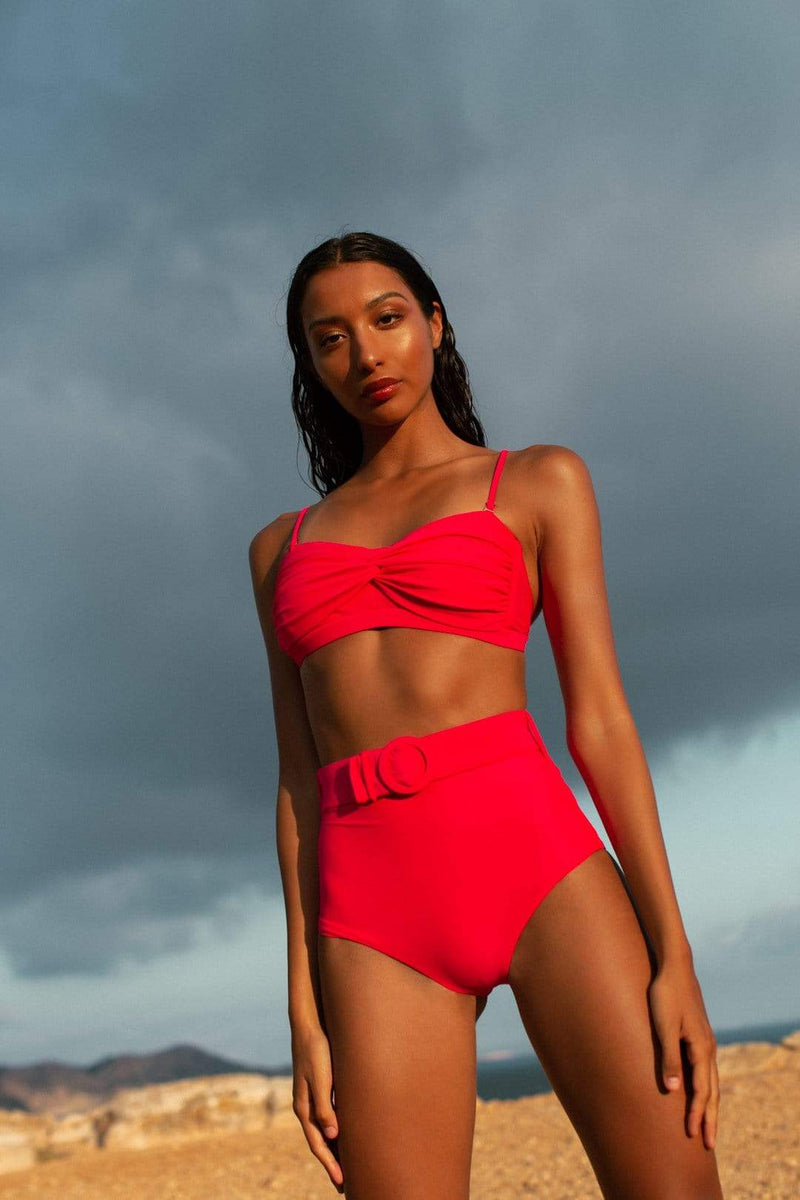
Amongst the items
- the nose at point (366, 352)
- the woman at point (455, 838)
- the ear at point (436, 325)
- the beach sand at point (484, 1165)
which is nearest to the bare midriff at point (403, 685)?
the woman at point (455, 838)

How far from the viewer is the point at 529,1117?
37.0 ft

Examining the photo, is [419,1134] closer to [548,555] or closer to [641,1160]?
[641,1160]

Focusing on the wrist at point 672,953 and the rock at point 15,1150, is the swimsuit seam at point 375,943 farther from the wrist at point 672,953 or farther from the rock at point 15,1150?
the rock at point 15,1150

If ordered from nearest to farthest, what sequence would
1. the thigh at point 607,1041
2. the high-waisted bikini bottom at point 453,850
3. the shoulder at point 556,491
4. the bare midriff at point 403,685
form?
the thigh at point 607,1041, the high-waisted bikini bottom at point 453,850, the bare midriff at point 403,685, the shoulder at point 556,491

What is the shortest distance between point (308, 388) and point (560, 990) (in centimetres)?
185

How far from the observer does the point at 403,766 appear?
8.91ft

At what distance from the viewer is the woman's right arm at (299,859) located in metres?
2.76

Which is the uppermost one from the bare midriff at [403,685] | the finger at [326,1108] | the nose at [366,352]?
the nose at [366,352]

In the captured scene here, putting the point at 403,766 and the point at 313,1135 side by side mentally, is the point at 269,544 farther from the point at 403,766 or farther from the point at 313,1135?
the point at 313,1135

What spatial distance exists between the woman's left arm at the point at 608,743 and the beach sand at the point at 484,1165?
18.7 ft

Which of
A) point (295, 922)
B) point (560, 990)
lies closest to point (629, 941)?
point (560, 990)

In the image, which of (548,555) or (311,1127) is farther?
(548,555)

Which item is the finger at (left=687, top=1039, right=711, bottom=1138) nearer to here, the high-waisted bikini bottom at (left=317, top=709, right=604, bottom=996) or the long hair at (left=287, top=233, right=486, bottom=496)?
the high-waisted bikini bottom at (left=317, top=709, right=604, bottom=996)

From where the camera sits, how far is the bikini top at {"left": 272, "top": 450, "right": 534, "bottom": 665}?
289 centimetres
